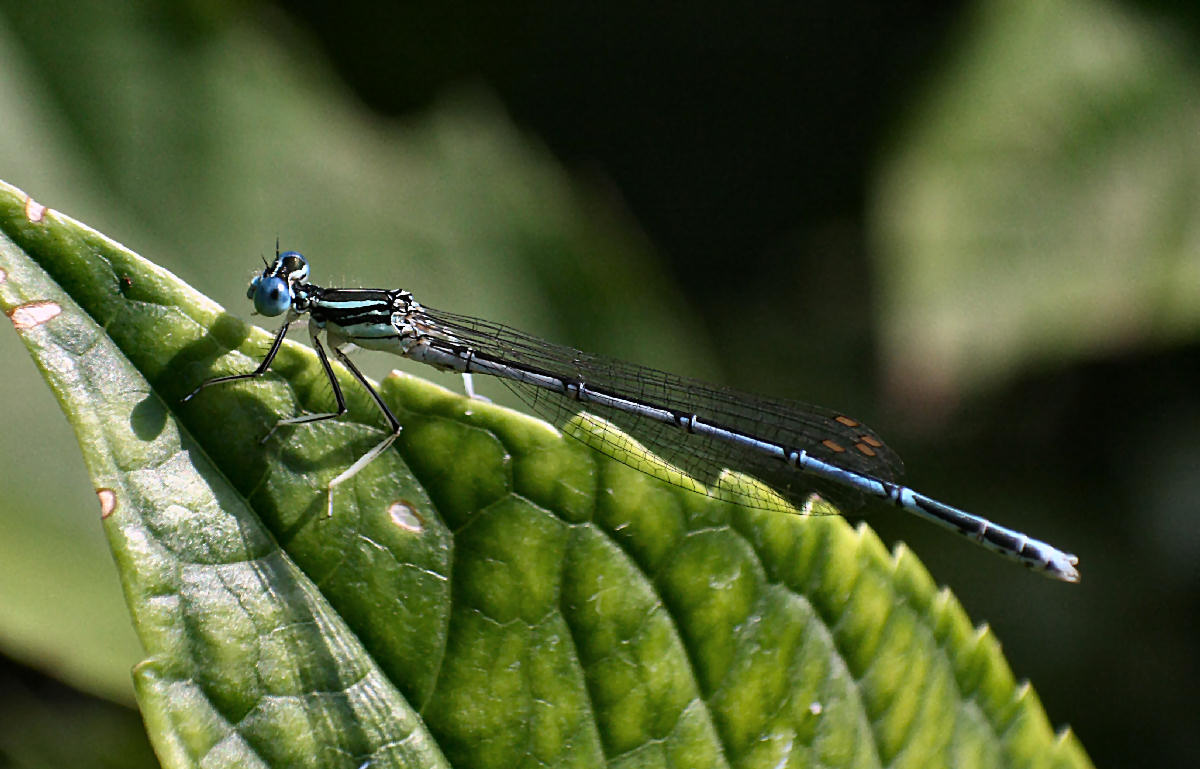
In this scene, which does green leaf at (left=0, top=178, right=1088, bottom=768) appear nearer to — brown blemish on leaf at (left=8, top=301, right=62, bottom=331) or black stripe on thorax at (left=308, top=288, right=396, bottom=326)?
brown blemish on leaf at (left=8, top=301, right=62, bottom=331)

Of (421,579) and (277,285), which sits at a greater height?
(277,285)

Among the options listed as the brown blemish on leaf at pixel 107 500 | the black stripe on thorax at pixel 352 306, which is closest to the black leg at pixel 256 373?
the brown blemish on leaf at pixel 107 500

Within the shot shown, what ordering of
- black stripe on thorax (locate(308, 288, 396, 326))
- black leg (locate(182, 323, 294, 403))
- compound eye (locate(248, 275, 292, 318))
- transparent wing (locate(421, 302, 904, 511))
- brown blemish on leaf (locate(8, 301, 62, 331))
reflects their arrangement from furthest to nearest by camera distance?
transparent wing (locate(421, 302, 904, 511)) → black stripe on thorax (locate(308, 288, 396, 326)) → compound eye (locate(248, 275, 292, 318)) → black leg (locate(182, 323, 294, 403)) → brown blemish on leaf (locate(8, 301, 62, 331))

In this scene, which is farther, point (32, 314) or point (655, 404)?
point (655, 404)

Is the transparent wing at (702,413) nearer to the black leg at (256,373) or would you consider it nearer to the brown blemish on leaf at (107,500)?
the black leg at (256,373)

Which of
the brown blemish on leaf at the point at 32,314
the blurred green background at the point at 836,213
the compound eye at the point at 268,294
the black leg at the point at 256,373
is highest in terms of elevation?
the blurred green background at the point at 836,213

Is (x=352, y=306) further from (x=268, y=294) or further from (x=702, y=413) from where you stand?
(x=702, y=413)

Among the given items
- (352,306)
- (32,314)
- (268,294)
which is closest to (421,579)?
(32,314)

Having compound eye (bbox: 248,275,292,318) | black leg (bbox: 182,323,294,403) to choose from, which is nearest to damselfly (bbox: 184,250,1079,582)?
compound eye (bbox: 248,275,292,318)

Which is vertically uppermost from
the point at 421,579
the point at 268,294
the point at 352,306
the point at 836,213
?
the point at 836,213
